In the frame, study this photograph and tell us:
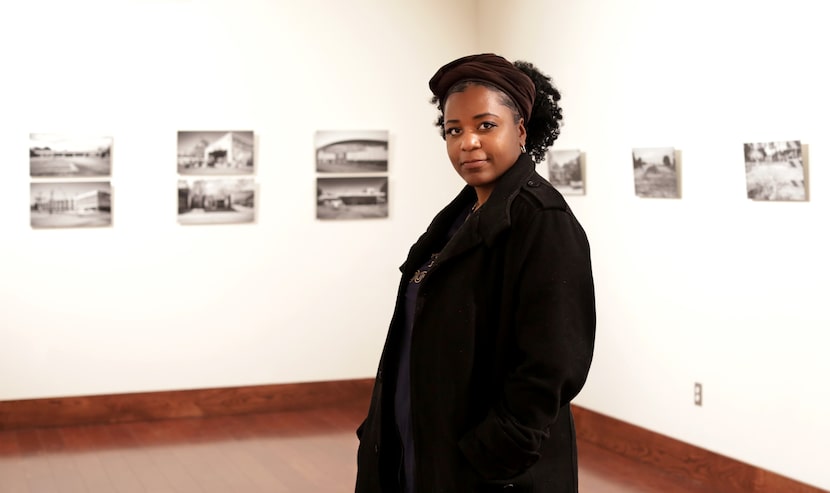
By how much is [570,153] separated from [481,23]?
192 centimetres

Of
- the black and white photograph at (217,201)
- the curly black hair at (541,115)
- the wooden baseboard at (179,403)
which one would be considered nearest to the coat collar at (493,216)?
the curly black hair at (541,115)

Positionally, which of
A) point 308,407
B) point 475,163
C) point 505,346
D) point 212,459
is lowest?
point 212,459

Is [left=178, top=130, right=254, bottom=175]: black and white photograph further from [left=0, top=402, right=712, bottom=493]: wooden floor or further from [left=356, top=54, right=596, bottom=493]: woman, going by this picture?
[left=356, top=54, right=596, bottom=493]: woman

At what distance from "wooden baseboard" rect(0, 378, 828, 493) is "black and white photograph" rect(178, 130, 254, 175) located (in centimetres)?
168

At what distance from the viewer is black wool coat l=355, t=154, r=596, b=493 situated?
2.20m

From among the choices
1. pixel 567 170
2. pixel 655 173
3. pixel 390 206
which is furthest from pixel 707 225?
pixel 390 206

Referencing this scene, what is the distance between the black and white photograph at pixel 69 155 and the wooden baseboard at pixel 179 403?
1.65 meters

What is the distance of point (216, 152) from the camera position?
7.73 metres

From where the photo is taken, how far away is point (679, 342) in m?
6.04

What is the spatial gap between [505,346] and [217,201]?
5786 millimetres

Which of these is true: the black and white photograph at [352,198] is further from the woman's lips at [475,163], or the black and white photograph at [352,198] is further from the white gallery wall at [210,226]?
the woman's lips at [475,163]

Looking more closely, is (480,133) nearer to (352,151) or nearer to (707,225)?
(707,225)

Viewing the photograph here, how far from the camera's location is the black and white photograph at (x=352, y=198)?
8039 mm

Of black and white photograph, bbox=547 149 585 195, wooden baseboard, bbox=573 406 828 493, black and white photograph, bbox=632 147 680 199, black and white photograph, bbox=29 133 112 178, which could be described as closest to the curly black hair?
wooden baseboard, bbox=573 406 828 493
